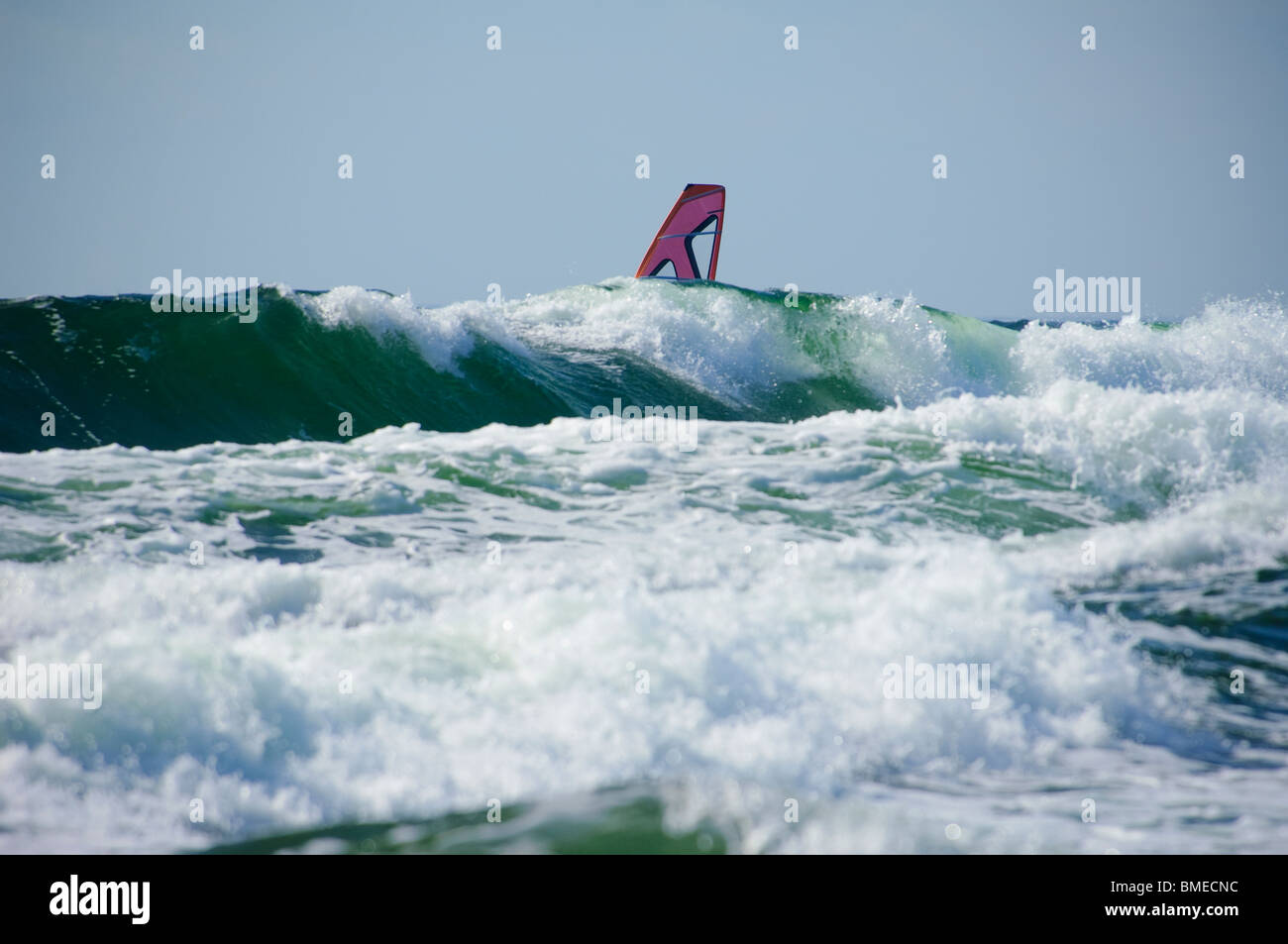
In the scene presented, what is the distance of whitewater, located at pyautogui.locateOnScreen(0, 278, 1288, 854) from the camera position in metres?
3.40

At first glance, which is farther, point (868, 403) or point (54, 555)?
point (868, 403)

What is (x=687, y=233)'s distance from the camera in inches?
866

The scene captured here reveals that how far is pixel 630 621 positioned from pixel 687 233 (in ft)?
59.6

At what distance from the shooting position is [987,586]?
17.8 feet

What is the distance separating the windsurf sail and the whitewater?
38.9 ft

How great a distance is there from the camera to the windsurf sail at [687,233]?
21.7m

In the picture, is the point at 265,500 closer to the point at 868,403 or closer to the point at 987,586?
the point at 987,586

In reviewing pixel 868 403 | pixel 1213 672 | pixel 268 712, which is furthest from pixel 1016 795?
pixel 868 403

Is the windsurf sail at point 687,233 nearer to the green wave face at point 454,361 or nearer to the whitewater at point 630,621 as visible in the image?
the green wave face at point 454,361

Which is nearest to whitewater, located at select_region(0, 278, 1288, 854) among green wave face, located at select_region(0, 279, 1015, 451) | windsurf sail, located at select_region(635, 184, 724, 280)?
green wave face, located at select_region(0, 279, 1015, 451)

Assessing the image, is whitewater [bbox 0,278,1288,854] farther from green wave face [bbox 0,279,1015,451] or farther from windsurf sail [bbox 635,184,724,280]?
windsurf sail [bbox 635,184,724,280]

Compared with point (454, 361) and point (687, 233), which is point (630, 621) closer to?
point (454, 361)

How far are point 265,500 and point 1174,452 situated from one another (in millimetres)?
6253

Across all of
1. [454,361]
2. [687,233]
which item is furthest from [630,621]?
[687,233]
